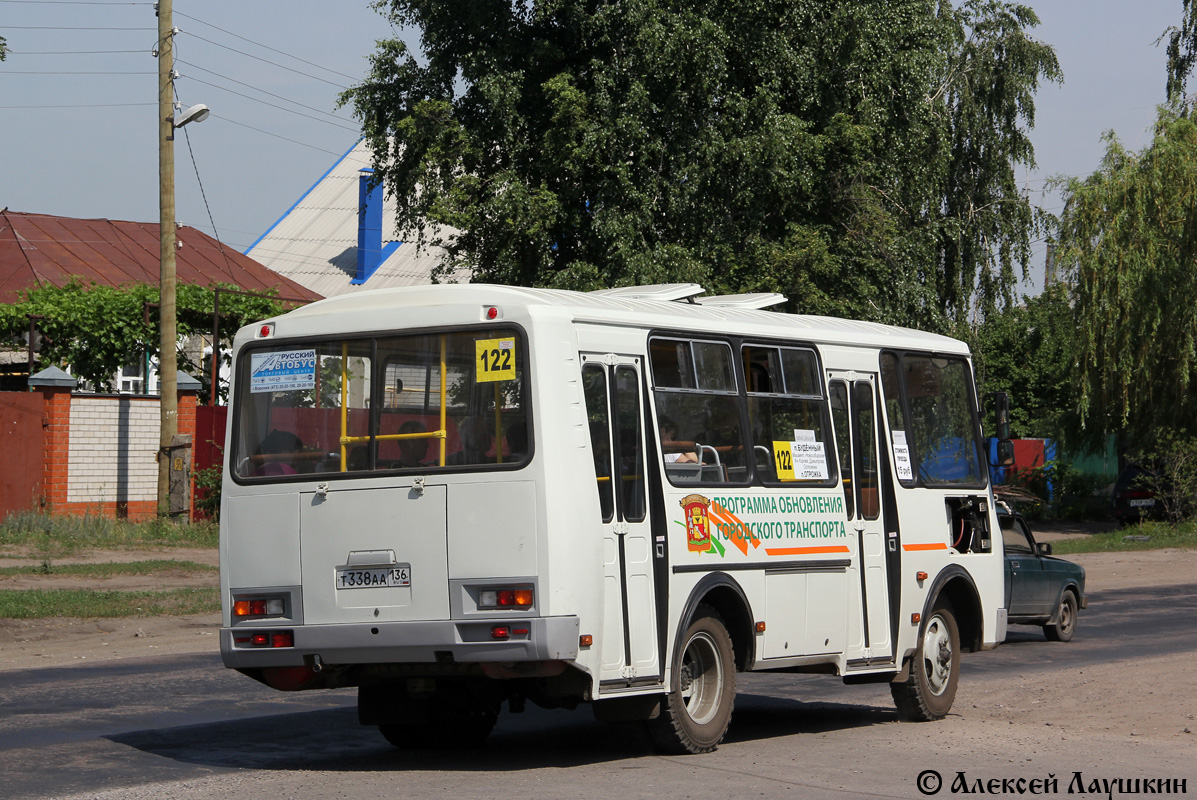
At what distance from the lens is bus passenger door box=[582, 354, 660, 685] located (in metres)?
8.51

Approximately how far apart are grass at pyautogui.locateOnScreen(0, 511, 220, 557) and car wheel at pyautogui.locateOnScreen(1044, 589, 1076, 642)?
13.1 m

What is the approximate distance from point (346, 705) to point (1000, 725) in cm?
516

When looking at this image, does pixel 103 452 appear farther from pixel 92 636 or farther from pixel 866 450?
pixel 866 450

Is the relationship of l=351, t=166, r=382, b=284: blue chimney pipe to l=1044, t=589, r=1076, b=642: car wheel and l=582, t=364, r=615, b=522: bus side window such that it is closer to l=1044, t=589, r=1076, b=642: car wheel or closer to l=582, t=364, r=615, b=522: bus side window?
l=1044, t=589, r=1076, b=642: car wheel

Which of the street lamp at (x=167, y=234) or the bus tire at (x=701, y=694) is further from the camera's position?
the street lamp at (x=167, y=234)

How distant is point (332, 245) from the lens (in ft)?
192

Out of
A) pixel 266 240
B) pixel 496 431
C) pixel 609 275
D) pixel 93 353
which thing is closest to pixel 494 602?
pixel 496 431

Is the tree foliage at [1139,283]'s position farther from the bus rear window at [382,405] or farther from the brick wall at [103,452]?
the bus rear window at [382,405]

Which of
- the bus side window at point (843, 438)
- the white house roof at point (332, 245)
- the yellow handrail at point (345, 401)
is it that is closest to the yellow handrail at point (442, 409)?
the yellow handrail at point (345, 401)

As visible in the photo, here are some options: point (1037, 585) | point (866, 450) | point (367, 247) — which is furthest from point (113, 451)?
point (367, 247)

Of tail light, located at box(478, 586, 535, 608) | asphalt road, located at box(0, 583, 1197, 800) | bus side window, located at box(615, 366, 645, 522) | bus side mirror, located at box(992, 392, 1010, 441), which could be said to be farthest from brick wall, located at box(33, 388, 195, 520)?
tail light, located at box(478, 586, 535, 608)

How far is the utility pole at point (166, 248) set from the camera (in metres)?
26.6

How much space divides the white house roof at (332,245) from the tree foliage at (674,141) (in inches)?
911

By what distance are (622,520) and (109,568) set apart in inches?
582
